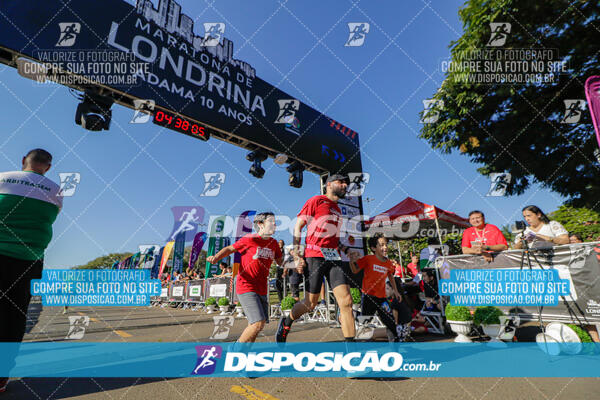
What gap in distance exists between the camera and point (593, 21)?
22.4 feet

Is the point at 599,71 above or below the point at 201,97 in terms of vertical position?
above

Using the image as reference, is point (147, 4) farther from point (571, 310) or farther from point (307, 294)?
point (571, 310)

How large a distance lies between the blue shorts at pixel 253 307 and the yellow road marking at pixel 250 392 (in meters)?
0.58

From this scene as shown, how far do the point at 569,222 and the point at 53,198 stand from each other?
757 inches

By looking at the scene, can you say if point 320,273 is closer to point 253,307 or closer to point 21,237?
point 253,307

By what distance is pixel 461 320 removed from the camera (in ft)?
14.5

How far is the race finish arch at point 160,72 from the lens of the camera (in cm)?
602

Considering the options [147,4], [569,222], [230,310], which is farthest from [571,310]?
[569,222]

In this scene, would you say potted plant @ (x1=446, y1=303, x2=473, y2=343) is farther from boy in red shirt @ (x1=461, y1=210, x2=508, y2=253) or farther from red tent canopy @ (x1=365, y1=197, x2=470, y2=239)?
red tent canopy @ (x1=365, y1=197, x2=470, y2=239)

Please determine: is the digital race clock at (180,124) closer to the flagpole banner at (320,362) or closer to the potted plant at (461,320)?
the flagpole banner at (320,362)

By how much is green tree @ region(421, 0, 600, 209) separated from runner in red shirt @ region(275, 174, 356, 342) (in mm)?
7471

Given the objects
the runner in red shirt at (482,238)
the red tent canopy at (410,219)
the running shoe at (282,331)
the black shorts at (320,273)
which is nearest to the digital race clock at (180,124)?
the black shorts at (320,273)

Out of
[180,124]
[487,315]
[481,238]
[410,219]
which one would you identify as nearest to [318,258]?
[487,315]

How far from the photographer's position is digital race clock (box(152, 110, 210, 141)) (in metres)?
7.52
